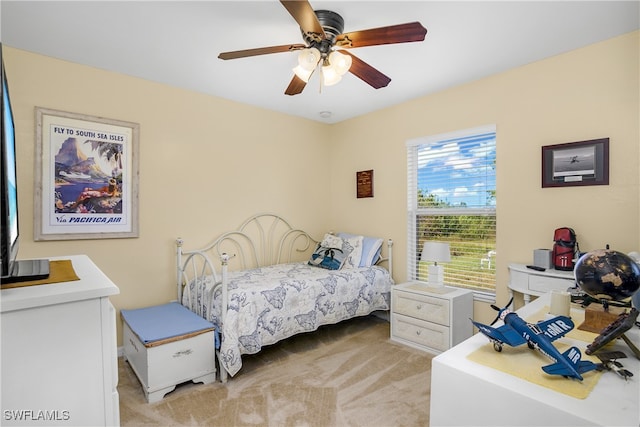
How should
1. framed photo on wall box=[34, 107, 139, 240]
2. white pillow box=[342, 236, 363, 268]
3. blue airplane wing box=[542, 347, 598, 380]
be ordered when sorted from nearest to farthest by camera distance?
blue airplane wing box=[542, 347, 598, 380], framed photo on wall box=[34, 107, 139, 240], white pillow box=[342, 236, 363, 268]

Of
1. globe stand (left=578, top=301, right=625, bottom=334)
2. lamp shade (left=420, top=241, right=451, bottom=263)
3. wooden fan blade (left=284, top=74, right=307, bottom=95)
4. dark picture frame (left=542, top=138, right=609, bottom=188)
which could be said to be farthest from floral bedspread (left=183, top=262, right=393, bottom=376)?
globe stand (left=578, top=301, right=625, bottom=334)

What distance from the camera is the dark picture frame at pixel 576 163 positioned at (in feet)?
7.48

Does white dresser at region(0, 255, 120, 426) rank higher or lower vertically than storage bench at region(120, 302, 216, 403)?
higher

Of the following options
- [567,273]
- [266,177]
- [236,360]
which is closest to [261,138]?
[266,177]

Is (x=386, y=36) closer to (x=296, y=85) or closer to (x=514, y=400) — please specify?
(x=296, y=85)

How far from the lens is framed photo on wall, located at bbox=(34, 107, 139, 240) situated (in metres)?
2.45

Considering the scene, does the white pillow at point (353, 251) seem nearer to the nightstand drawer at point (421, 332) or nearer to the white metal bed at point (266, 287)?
the white metal bed at point (266, 287)

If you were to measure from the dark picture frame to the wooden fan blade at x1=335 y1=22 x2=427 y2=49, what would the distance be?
1.56 metres

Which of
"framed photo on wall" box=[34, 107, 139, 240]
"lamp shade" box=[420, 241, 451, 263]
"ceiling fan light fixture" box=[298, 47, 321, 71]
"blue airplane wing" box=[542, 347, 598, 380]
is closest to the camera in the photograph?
"blue airplane wing" box=[542, 347, 598, 380]

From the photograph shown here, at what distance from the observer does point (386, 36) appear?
167cm

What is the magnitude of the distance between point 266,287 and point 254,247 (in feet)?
3.69

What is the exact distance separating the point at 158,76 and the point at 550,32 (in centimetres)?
296

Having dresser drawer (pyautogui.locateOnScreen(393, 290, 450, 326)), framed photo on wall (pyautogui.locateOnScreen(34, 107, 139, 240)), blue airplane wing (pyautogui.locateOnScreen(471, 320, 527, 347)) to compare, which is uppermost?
framed photo on wall (pyautogui.locateOnScreen(34, 107, 139, 240))

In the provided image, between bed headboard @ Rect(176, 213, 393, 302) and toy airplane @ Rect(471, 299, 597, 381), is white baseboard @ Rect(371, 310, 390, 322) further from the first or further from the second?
toy airplane @ Rect(471, 299, 597, 381)
